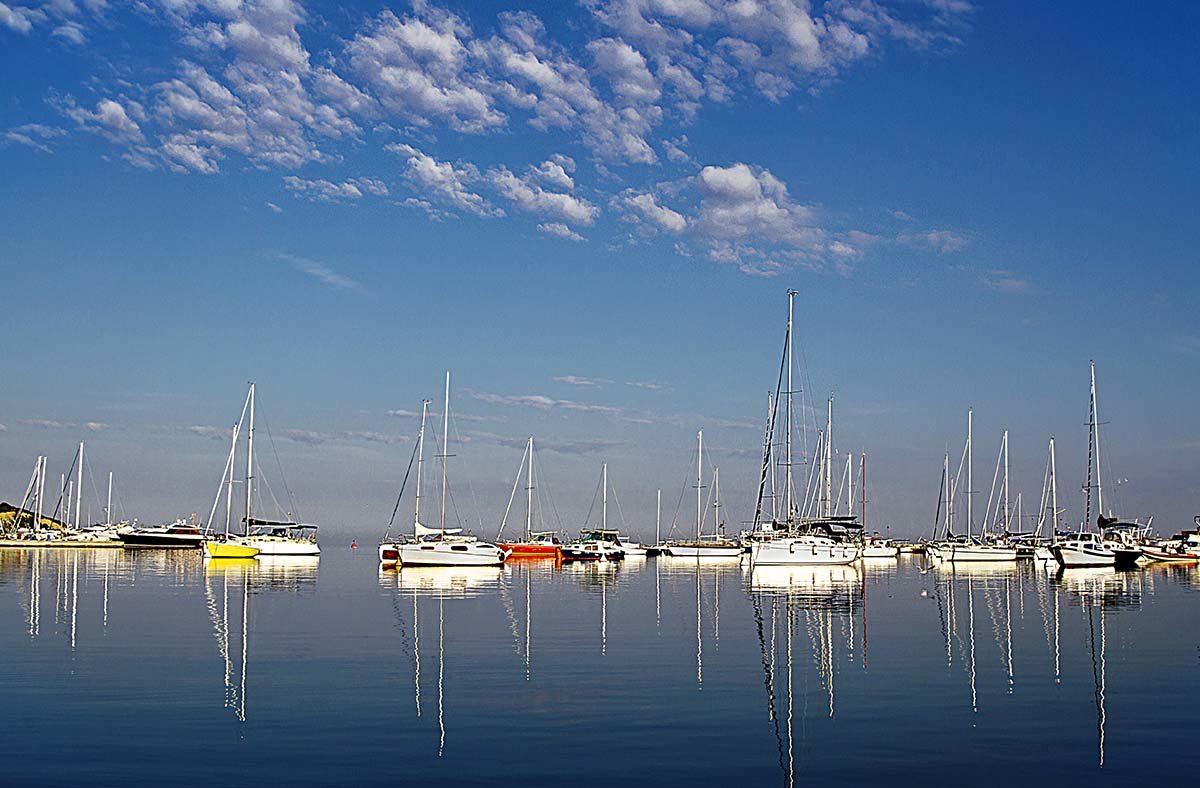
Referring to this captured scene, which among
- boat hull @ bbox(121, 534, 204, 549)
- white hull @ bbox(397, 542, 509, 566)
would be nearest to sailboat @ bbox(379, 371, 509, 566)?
white hull @ bbox(397, 542, 509, 566)

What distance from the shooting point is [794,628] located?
146ft

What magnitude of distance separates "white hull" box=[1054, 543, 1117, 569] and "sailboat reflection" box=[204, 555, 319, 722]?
63177 mm

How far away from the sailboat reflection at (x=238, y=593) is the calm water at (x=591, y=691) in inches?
8.1

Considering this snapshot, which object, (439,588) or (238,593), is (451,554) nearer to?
(439,588)

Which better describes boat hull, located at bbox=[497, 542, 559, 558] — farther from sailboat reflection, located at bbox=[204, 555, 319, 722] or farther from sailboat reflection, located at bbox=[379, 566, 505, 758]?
sailboat reflection, located at bbox=[379, 566, 505, 758]

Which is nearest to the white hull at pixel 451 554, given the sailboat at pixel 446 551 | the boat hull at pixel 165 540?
the sailboat at pixel 446 551

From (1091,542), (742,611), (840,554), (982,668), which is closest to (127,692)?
(982,668)

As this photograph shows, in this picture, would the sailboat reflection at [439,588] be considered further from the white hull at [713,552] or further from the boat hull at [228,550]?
the white hull at [713,552]

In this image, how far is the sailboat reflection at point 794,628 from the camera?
83.6 ft

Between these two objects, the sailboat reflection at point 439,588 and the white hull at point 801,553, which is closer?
the sailboat reflection at point 439,588

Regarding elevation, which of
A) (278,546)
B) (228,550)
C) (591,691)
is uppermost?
(591,691)

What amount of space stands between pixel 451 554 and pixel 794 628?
169 ft

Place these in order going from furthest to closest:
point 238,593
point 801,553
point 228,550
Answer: point 228,550, point 801,553, point 238,593

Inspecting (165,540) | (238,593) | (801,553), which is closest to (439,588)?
(238,593)
